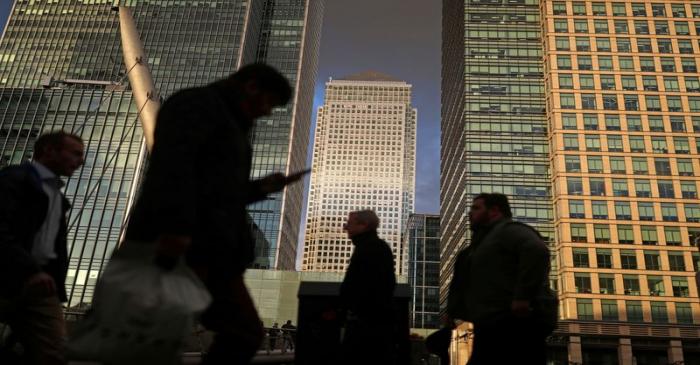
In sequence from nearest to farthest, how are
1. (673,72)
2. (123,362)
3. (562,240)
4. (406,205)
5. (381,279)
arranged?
(123,362) → (381,279) → (562,240) → (673,72) → (406,205)

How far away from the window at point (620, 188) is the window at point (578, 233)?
5.37 metres

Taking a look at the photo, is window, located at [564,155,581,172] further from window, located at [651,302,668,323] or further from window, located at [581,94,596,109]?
window, located at [651,302,668,323]

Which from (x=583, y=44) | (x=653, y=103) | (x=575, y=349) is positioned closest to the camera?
(x=575, y=349)

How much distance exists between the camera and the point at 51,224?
11.2 ft

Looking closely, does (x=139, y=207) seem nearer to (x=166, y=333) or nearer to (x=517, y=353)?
(x=166, y=333)

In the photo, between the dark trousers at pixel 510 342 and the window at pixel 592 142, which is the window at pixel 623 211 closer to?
the window at pixel 592 142

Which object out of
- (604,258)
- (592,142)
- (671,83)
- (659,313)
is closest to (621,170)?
(592,142)

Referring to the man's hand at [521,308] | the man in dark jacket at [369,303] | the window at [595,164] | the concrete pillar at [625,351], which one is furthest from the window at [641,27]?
the man's hand at [521,308]

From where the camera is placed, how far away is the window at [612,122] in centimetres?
5531

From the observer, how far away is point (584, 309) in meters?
48.4

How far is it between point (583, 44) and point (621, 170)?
15896 mm

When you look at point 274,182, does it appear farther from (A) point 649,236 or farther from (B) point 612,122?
(B) point 612,122

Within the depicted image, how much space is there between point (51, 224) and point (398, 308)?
3.60m

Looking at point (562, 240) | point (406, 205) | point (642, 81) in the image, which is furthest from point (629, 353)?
point (406, 205)
